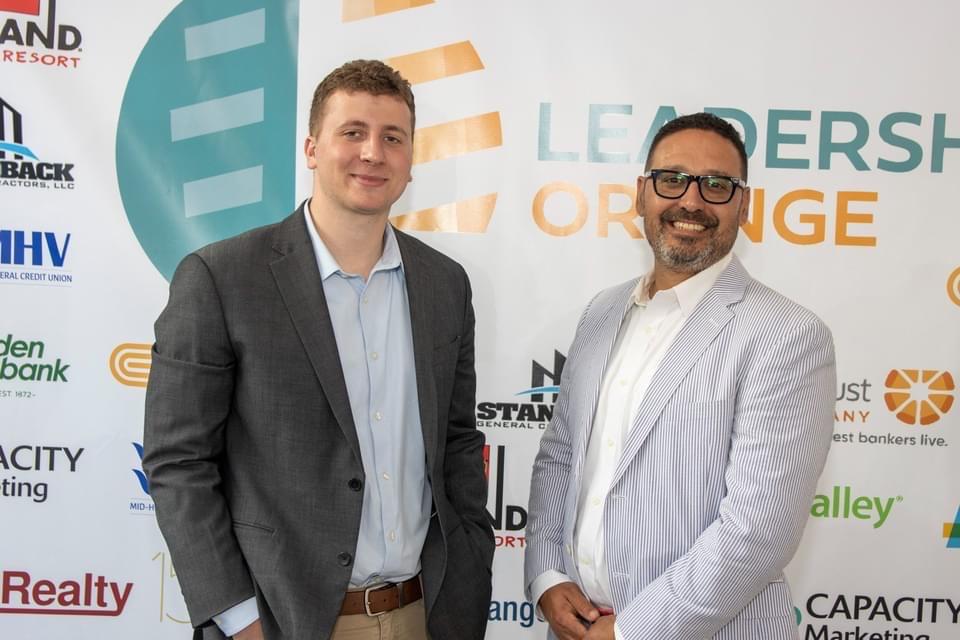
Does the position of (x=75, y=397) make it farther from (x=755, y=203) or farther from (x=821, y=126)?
(x=821, y=126)

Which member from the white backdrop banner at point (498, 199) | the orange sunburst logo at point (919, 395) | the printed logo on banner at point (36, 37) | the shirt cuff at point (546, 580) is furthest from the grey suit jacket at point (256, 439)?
the orange sunburst logo at point (919, 395)

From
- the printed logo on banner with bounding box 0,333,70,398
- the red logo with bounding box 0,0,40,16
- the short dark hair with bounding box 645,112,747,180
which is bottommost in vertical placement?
the printed logo on banner with bounding box 0,333,70,398

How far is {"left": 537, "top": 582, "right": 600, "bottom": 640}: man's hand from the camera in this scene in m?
1.99

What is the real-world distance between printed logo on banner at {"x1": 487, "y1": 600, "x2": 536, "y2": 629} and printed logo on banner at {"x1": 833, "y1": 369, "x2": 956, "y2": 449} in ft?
4.81

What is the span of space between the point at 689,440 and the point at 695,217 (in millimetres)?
565

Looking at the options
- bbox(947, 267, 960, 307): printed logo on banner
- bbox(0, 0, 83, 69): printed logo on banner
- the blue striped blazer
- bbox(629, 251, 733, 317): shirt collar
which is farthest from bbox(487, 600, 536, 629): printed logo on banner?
bbox(0, 0, 83, 69): printed logo on banner

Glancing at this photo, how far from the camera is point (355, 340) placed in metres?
1.96

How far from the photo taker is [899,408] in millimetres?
3225

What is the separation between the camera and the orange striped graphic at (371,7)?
3.19m

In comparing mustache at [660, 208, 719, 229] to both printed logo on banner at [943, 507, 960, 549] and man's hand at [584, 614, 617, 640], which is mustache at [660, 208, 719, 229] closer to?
man's hand at [584, 614, 617, 640]

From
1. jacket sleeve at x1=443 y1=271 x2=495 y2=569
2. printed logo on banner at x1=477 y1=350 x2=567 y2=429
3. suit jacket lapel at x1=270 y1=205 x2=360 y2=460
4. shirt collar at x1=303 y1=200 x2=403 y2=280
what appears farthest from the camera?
printed logo on banner at x1=477 y1=350 x2=567 y2=429

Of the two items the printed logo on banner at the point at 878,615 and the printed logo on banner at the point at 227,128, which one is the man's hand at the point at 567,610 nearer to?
the printed logo on banner at the point at 227,128

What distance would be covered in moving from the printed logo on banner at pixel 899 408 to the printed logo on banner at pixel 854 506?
217mm

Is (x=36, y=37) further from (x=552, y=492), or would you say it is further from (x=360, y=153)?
(x=552, y=492)
